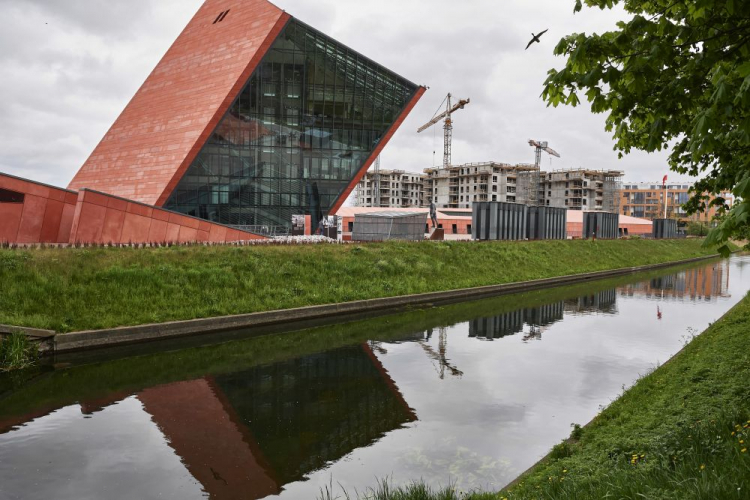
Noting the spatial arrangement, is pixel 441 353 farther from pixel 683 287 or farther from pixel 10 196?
pixel 683 287

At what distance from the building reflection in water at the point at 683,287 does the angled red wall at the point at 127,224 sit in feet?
72.7

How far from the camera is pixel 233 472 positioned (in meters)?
7.09

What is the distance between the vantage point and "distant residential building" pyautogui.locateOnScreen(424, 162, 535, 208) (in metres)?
123

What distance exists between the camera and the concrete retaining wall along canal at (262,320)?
1353 centimetres

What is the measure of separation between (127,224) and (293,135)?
2128 centimetres

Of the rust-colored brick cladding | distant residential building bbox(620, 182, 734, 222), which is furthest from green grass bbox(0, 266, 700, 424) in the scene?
distant residential building bbox(620, 182, 734, 222)

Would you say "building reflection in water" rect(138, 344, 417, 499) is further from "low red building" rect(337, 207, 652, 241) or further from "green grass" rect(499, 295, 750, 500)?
"low red building" rect(337, 207, 652, 241)

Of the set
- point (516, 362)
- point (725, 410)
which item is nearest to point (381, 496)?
point (725, 410)

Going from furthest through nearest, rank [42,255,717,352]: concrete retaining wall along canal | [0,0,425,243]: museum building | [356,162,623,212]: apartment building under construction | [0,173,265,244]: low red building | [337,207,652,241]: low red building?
[356,162,623,212]: apartment building under construction, [337,207,652,241]: low red building, [0,0,425,243]: museum building, [0,173,265,244]: low red building, [42,255,717,352]: concrete retaining wall along canal

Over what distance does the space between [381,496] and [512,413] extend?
4.69 m

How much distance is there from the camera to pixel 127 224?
71.5ft

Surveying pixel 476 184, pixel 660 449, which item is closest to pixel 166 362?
pixel 660 449

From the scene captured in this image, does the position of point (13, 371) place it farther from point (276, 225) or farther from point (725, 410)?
point (276, 225)

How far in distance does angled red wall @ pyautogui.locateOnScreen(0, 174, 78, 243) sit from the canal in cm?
1007
